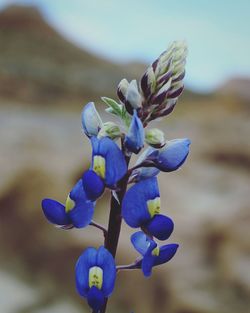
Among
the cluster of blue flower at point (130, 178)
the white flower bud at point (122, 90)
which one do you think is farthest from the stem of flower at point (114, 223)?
the white flower bud at point (122, 90)

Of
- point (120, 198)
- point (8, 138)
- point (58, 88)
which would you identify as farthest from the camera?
point (58, 88)

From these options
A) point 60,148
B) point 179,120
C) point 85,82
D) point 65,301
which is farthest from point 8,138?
point 85,82

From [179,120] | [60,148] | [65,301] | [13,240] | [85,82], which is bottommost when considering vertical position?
[65,301]

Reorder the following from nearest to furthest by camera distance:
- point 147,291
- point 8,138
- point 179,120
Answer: point 147,291 < point 8,138 < point 179,120

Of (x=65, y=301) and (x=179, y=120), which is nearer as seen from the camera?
(x=65, y=301)

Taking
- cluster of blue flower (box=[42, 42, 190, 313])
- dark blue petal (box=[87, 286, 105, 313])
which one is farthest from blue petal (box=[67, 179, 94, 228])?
dark blue petal (box=[87, 286, 105, 313])

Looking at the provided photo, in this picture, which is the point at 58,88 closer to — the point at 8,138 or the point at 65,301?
the point at 8,138

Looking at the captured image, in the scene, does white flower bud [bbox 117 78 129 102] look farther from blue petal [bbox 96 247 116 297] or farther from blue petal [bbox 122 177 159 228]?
blue petal [bbox 96 247 116 297]
